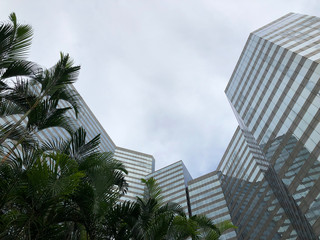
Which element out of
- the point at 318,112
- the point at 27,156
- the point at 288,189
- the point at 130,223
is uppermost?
the point at 318,112

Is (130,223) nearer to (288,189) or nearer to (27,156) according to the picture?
(27,156)

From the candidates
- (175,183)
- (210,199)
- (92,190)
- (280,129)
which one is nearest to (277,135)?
(280,129)

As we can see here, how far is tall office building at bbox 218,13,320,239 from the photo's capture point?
2106 centimetres

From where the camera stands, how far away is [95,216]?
13.0ft

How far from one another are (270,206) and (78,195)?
3032 cm

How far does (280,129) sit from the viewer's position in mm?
24938

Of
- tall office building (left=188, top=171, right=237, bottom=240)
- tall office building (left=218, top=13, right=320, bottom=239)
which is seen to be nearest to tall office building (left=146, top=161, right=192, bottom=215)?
tall office building (left=188, top=171, right=237, bottom=240)

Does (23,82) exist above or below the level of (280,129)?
below

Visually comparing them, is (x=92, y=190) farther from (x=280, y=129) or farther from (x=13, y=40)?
(x=280, y=129)

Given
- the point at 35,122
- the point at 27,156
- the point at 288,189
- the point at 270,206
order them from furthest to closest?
the point at 270,206, the point at 288,189, the point at 35,122, the point at 27,156

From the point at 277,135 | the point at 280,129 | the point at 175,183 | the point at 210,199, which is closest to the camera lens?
the point at 280,129

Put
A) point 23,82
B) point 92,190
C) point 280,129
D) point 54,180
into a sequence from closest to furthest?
1. point 54,180
2. point 92,190
3. point 23,82
4. point 280,129

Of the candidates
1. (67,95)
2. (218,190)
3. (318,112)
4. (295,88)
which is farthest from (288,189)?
(218,190)

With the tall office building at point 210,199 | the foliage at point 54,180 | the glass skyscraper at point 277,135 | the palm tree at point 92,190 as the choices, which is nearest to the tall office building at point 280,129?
the glass skyscraper at point 277,135
